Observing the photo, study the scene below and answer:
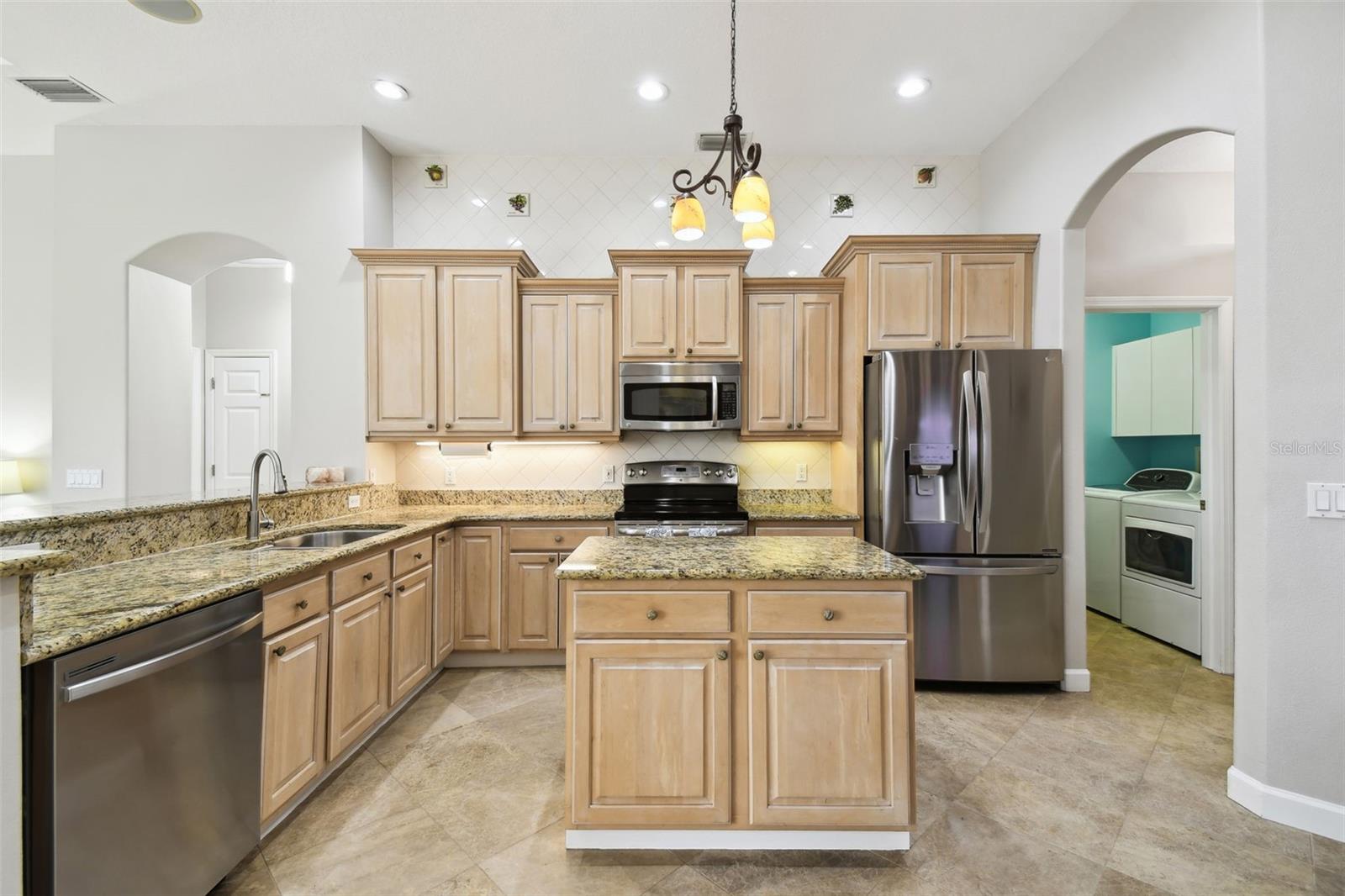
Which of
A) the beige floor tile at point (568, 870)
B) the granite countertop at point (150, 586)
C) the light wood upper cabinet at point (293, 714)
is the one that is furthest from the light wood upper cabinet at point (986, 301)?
the light wood upper cabinet at point (293, 714)

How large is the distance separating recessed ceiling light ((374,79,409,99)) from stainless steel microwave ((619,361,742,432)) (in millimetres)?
2002

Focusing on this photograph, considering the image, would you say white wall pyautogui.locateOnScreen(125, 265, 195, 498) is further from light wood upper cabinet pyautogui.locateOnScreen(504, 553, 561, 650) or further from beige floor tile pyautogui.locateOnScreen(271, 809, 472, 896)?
beige floor tile pyautogui.locateOnScreen(271, 809, 472, 896)

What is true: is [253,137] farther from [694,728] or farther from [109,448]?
[694,728]

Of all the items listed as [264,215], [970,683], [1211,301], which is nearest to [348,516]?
[264,215]

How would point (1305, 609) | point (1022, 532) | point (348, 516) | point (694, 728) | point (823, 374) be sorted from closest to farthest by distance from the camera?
point (694, 728) → point (1305, 609) → point (1022, 532) → point (348, 516) → point (823, 374)

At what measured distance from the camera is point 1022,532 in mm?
3020

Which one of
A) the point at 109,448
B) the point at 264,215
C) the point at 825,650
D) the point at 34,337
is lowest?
the point at 825,650

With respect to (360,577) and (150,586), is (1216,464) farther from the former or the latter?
(150,586)

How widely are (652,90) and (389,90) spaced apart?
1.51 m

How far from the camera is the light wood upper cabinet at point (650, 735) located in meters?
1.73

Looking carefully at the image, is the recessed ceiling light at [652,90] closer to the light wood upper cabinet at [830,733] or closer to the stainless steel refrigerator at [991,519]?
the stainless steel refrigerator at [991,519]

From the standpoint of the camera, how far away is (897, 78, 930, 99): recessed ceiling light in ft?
10.2

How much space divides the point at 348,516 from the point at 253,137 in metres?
2.47

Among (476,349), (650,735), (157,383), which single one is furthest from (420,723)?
(157,383)
